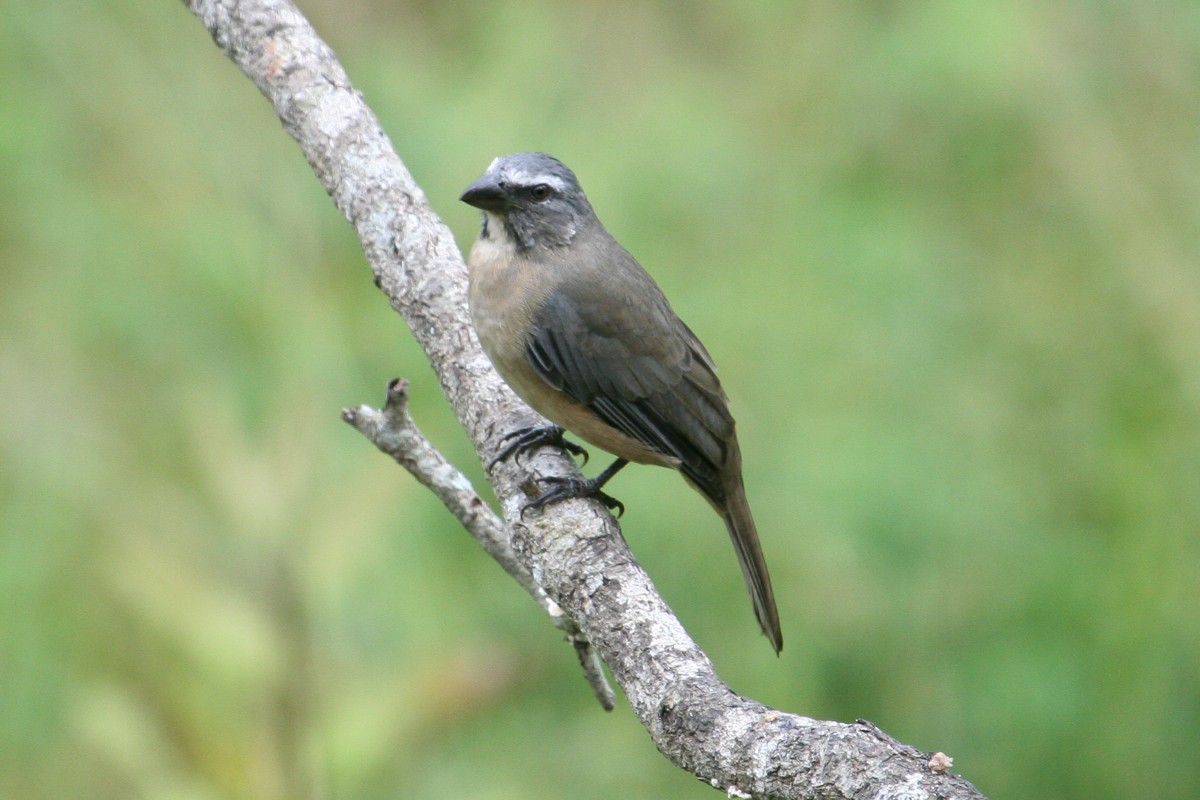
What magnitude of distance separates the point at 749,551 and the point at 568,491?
89 centimetres

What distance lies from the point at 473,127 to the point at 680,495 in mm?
1778

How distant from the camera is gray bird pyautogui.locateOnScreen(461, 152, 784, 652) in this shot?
147 inches

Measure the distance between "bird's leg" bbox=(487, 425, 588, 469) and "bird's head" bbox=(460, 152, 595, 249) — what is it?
62 cm

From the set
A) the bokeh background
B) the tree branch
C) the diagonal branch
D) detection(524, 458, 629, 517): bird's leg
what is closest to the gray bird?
the tree branch

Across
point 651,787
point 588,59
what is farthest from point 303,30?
point 588,59

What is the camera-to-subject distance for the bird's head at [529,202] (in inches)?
155

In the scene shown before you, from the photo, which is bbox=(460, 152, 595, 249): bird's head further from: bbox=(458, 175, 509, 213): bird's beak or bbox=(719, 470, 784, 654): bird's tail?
bbox=(719, 470, 784, 654): bird's tail

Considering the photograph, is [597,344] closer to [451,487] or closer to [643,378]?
[643,378]

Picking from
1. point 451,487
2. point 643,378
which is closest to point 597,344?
point 643,378

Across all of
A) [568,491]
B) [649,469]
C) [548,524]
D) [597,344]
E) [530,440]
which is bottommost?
[548,524]

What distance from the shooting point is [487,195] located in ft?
12.8

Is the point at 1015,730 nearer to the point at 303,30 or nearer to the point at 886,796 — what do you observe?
the point at 886,796

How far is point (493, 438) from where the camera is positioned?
353 cm

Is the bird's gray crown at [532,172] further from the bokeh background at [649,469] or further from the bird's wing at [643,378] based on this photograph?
the bokeh background at [649,469]
